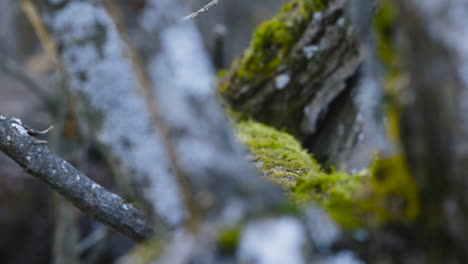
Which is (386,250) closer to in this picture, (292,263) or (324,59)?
(292,263)

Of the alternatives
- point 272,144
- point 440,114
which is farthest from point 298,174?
point 440,114

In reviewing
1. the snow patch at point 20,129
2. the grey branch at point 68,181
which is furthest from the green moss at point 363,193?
the snow patch at point 20,129

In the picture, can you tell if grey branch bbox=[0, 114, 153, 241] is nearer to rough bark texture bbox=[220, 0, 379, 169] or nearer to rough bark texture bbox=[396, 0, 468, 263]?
rough bark texture bbox=[396, 0, 468, 263]

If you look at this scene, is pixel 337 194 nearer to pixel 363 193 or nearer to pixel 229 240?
pixel 363 193

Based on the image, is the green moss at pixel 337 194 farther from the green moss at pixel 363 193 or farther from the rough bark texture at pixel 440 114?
the rough bark texture at pixel 440 114

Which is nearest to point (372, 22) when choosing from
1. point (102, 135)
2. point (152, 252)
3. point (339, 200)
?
point (339, 200)

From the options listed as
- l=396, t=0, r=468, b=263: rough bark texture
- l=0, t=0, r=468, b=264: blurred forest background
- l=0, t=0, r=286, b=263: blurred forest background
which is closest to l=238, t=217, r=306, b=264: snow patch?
l=0, t=0, r=468, b=264: blurred forest background
